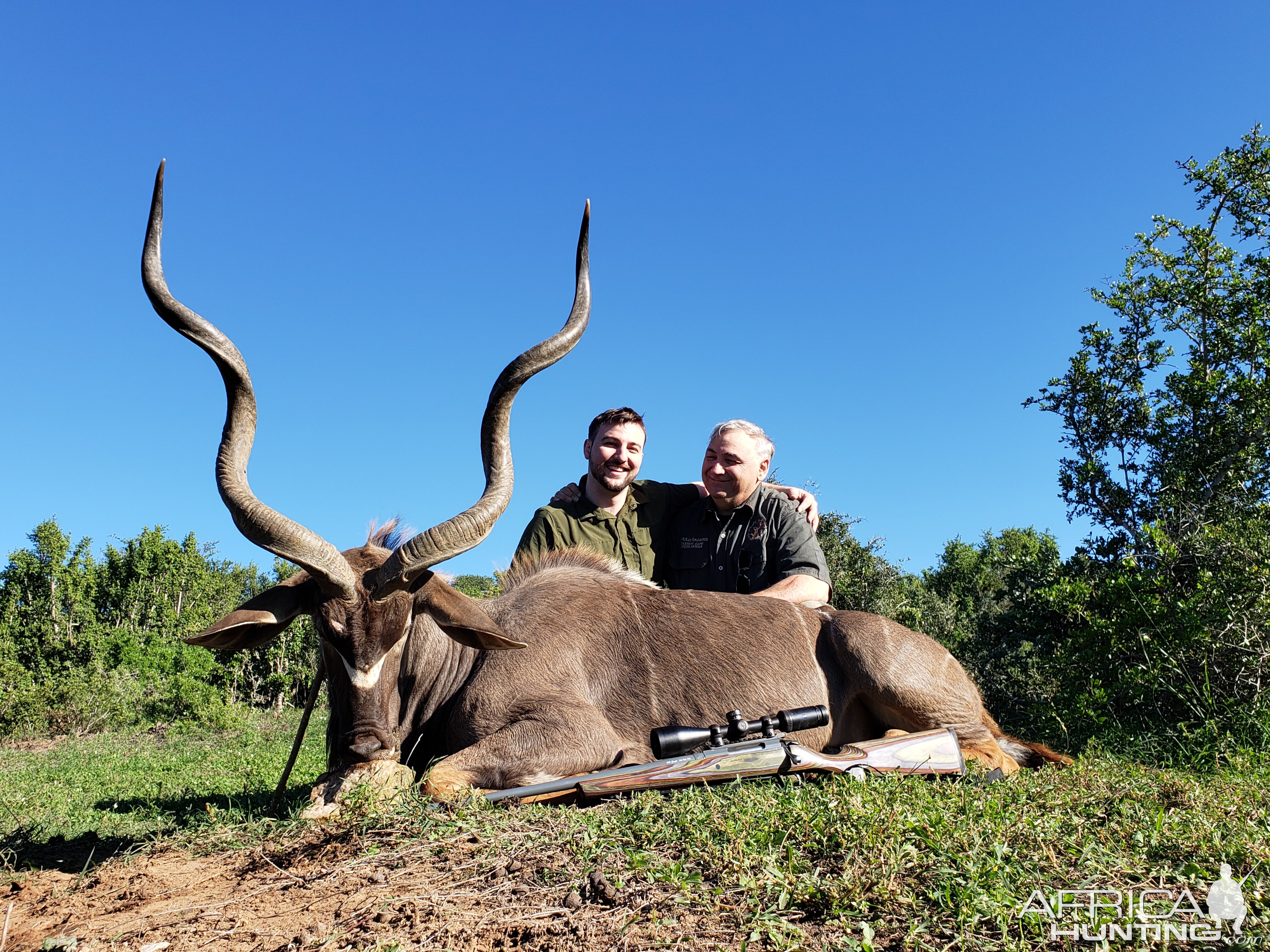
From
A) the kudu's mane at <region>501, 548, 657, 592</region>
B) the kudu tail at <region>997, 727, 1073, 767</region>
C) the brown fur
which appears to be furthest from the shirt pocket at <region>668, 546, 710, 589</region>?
the kudu tail at <region>997, 727, 1073, 767</region>

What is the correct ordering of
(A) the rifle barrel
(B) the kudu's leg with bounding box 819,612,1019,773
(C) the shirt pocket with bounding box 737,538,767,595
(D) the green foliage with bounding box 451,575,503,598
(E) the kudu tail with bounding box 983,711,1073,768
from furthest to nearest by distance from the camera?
1. (D) the green foliage with bounding box 451,575,503,598
2. (C) the shirt pocket with bounding box 737,538,767,595
3. (E) the kudu tail with bounding box 983,711,1073,768
4. (B) the kudu's leg with bounding box 819,612,1019,773
5. (A) the rifle barrel

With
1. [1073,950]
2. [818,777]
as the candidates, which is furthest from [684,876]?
[818,777]

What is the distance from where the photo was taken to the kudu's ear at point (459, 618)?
15.2 feet

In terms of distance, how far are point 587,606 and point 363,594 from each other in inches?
59.6

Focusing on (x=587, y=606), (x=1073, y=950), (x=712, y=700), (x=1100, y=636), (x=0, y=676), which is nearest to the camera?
(x=1073, y=950)

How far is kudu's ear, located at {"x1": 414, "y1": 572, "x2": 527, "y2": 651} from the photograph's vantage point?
4.63 meters

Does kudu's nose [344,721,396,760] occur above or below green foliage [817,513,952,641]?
below

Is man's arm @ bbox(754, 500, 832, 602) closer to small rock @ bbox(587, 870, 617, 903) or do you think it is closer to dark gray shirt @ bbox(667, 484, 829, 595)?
dark gray shirt @ bbox(667, 484, 829, 595)

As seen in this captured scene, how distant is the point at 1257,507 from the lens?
818 cm

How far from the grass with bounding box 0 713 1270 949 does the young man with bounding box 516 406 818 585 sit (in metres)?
2.81

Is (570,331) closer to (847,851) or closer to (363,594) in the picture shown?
(363,594)

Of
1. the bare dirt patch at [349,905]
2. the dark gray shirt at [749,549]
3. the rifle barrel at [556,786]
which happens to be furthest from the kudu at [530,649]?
the bare dirt patch at [349,905]

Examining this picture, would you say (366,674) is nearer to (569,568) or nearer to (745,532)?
(569,568)

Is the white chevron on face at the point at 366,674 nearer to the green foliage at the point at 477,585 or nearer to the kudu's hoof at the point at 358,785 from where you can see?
the kudu's hoof at the point at 358,785
